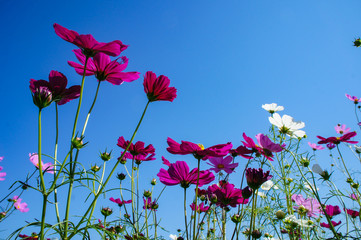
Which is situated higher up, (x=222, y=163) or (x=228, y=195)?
(x=222, y=163)

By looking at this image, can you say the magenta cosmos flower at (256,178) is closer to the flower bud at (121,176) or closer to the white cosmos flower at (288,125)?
the white cosmos flower at (288,125)

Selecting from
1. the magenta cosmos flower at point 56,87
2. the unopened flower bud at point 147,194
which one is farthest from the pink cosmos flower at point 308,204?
the magenta cosmos flower at point 56,87

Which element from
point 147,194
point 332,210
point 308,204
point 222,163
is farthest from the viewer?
point 147,194

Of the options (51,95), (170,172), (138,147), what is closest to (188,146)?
(170,172)

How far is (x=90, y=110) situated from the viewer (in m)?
0.56

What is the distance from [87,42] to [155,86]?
0.72 ft

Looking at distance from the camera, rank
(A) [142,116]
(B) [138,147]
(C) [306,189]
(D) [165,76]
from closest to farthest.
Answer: (A) [142,116], (D) [165,76], (B) [138,147], (C) [306,189]

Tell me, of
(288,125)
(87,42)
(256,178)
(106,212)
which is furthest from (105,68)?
(106,212)

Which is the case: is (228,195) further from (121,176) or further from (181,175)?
(121,176)

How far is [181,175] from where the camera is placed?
2.64 ft

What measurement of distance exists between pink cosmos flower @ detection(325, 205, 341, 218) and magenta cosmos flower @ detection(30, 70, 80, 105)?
1.36 m

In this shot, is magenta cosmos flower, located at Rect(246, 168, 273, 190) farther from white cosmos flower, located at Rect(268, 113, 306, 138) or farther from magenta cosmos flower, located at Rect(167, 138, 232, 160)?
white cosmos flower, located at Rect(268, 113, 306, 138)

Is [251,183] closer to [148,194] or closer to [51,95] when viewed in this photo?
[51,95]

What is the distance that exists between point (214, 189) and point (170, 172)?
0.68 feet
